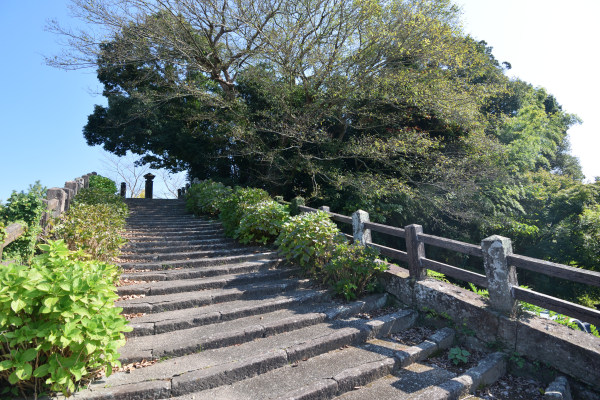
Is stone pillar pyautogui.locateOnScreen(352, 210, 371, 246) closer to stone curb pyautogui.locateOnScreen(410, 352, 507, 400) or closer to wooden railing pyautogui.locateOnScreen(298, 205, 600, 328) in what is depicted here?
wooden railing pyautogui.locateOnScreen(298, 205, 600, 328)

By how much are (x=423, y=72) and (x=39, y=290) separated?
41.4 ft

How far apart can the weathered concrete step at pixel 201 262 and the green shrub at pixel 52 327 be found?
139 inches

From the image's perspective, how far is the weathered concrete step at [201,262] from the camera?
6664 mm

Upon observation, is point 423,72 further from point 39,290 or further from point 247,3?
point 39,290

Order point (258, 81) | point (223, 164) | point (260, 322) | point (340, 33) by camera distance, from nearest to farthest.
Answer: point (260, 322) < point (340, 33) < point (258, 81) < point (223, 164)

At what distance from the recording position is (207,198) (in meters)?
12.0

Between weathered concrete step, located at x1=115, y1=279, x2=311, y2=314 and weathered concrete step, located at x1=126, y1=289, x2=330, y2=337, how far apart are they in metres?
0.12

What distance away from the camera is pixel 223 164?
646 inches

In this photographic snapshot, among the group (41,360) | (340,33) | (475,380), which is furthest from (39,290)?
→ (340,33)

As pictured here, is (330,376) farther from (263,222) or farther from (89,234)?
(89,234)

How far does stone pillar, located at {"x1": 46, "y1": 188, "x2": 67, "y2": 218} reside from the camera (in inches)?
260

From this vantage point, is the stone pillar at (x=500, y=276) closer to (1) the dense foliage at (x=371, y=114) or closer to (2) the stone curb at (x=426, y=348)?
(2) the stone curb at (x=426, y=348)

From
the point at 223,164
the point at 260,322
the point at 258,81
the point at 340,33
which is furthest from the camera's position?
the point at 223,164

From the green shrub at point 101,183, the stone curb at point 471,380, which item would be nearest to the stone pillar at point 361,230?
the stone curb at point 471,380
